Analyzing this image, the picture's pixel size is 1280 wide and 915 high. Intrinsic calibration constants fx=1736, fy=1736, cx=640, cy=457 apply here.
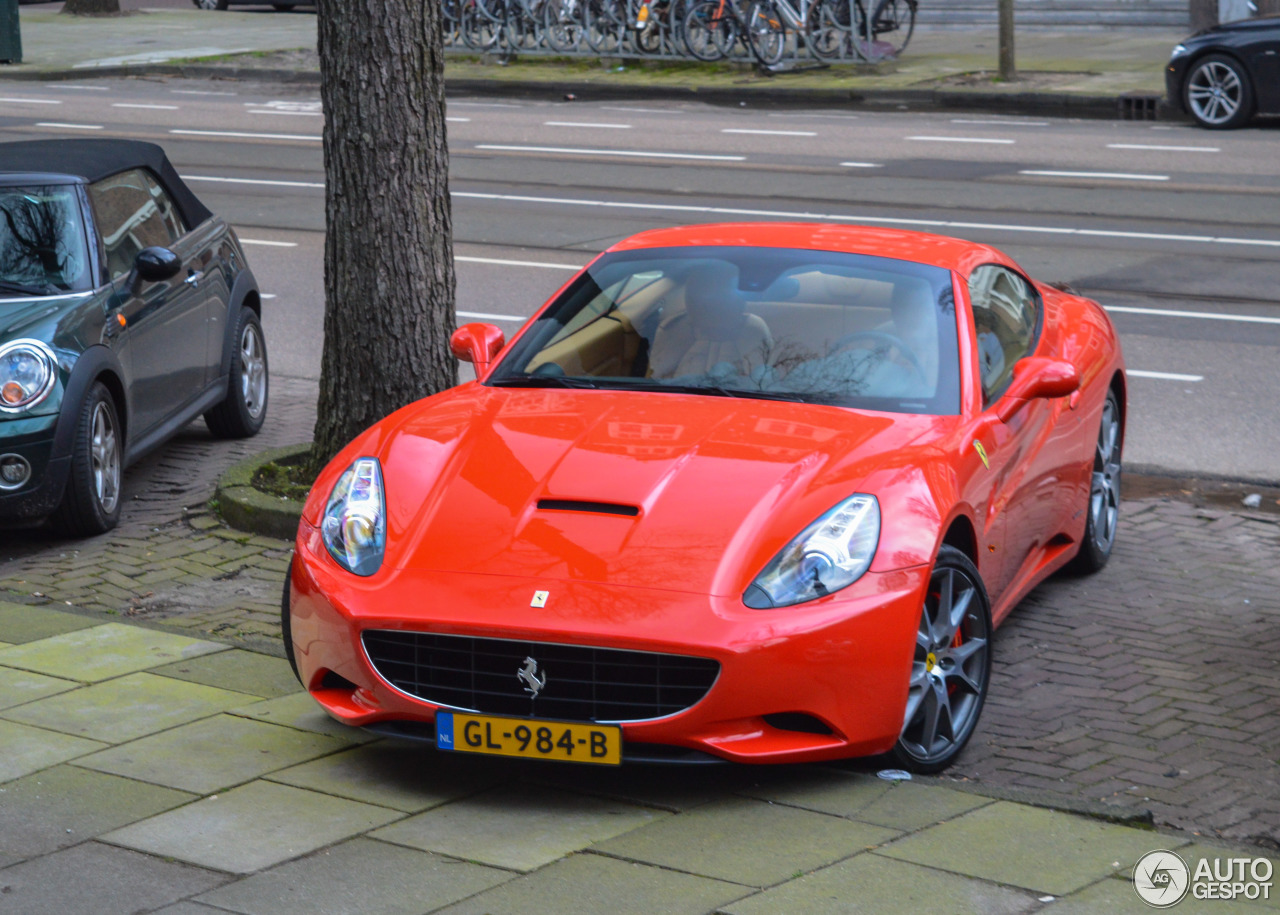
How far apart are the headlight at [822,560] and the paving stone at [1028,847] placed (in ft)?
2.19

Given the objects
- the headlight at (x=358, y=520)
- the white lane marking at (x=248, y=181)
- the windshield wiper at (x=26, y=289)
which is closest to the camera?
the headlight at (x=358, y=520)

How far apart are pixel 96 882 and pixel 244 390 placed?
5.37 m

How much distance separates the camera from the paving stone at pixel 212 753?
15.1 feet

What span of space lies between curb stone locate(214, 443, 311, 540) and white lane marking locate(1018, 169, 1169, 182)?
11726 mm

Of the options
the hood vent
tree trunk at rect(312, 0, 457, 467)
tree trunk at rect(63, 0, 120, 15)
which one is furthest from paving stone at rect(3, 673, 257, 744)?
tree trunk at rect(63, 0, 120, 15)

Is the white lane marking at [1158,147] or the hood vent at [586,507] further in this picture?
the white lane marking at [1158,147]

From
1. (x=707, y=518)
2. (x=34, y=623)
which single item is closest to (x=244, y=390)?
(x=34, y=623)

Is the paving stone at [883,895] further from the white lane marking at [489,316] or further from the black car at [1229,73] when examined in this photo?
the black car at [1229,73]

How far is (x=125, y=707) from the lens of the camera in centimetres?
518

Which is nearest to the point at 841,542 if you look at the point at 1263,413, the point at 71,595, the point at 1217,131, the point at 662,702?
the point at 662,702

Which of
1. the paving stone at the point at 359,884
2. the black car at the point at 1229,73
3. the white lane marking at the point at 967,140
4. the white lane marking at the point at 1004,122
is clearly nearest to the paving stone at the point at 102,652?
the paving stone at the point at 359,884

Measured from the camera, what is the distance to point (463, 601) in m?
4.46

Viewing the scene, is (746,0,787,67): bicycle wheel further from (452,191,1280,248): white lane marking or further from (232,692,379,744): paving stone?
(232,692,379,744): paving stone

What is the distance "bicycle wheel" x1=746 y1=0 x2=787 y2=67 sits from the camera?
89.2ft
